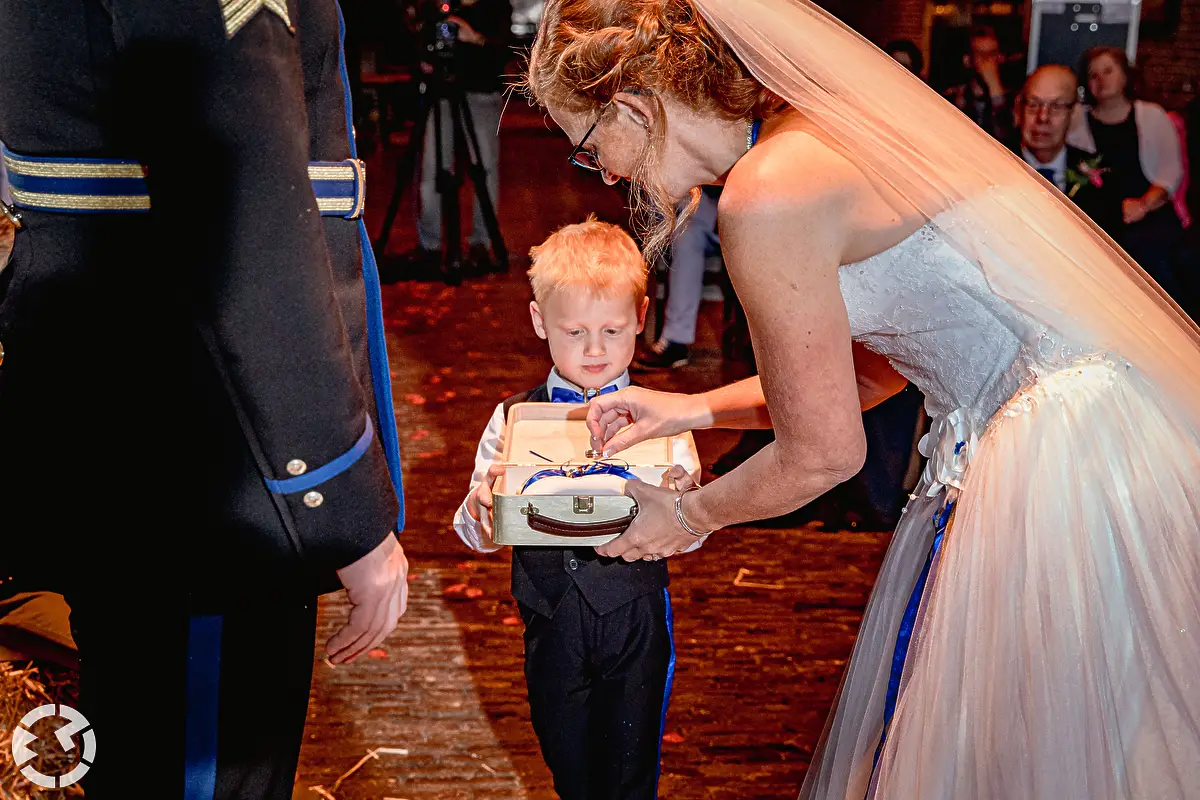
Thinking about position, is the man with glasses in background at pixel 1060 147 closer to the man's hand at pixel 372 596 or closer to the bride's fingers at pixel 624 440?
the bride's fingers at pixel 624 440

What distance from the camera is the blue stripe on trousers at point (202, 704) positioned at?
1424 mm

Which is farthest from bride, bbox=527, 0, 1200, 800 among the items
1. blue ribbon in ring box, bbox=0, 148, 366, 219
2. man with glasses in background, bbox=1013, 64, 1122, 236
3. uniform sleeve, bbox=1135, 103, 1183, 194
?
uniform sleeve, bbox=1135, 103, 1183, 194

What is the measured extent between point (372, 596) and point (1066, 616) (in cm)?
91

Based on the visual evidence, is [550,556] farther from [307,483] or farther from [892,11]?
[892,11]

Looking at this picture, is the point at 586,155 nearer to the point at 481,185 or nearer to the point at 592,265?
the point at 592,265

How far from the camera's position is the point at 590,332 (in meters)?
2.26

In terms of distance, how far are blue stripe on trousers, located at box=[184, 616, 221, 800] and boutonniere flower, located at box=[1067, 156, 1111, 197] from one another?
4.60 metres

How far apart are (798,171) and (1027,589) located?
0.64 metres

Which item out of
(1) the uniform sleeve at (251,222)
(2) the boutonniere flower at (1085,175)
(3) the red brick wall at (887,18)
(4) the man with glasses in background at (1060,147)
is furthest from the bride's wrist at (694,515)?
(3) the red brick wall at (887,18)

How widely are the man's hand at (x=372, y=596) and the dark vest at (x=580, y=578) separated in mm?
658

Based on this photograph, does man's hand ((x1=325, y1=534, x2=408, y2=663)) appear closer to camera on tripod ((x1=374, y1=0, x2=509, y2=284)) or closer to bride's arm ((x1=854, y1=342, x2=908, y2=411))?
bride's arm ((x1=854, y1=342, x2=908, y2=411))

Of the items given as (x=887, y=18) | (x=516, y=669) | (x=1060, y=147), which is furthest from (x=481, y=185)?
(x=887, y=18)

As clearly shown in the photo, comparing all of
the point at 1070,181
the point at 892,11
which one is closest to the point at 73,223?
the point at 1070,181

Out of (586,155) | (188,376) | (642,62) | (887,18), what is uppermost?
(642,62)
